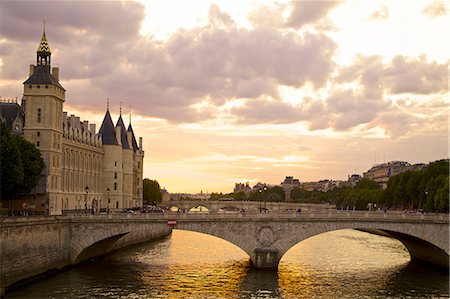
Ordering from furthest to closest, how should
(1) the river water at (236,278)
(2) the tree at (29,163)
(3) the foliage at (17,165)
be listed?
(2) the tree at (29,163) → (3) the foliage at (17,165) → (1) the river water at (236,278)

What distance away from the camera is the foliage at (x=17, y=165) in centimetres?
6259

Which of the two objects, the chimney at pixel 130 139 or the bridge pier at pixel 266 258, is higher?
the chimney at pixel 130 139

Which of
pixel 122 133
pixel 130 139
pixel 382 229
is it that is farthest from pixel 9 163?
pixel 130 139

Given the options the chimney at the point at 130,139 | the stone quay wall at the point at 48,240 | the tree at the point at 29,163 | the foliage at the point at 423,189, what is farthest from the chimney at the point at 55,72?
the foliage at the point at 423,189

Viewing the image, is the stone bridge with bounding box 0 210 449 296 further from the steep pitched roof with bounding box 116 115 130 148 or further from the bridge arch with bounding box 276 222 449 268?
the steep pitched roof with bounding box 116 115 130 148

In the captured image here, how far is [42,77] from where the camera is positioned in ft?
249

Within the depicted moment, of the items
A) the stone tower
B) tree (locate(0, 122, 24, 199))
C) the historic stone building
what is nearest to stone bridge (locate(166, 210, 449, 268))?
tree (locate(0, 122, 24, 199))

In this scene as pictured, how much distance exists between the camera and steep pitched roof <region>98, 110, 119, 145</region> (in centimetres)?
10850

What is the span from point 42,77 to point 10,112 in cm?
1029

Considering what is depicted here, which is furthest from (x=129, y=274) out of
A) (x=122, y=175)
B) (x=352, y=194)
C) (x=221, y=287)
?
(x=352, y=194)

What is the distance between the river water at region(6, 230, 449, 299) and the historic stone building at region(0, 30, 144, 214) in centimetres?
1248

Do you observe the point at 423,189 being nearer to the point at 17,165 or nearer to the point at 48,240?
the point at 17,165

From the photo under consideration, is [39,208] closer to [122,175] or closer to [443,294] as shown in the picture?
[122,175]

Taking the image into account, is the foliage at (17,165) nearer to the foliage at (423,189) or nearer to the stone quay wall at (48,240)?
the stone quay wall at (48,240)
